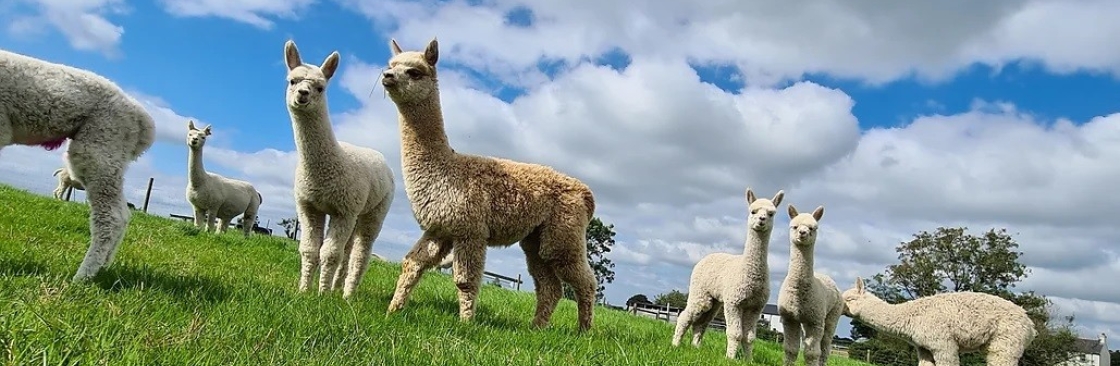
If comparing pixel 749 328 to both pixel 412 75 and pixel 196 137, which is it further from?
pixel 196 137

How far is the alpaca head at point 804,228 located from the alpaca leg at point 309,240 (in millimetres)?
5882

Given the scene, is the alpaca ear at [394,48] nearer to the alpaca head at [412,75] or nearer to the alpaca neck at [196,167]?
the alpaca head at [412,75]

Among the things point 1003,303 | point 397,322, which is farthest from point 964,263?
point 397,322

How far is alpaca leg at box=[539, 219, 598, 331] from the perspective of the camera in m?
5.85

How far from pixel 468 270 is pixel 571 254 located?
0.98 meters

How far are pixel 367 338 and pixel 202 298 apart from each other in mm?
1257

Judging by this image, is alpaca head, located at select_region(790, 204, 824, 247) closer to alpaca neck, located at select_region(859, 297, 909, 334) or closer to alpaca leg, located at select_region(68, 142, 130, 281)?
alpaca neck, located at select_region(859, 297, 909, 334)

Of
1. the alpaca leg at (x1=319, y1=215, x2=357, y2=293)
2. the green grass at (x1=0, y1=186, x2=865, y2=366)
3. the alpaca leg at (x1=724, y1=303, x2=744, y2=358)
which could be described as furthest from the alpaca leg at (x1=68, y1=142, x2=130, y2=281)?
the alpaca leg at (x1=724, y1=303, x2=744, y2=358)

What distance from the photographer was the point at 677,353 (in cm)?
589

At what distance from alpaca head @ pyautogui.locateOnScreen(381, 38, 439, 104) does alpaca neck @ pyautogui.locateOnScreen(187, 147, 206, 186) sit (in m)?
10.4

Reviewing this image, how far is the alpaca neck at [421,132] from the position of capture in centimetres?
562

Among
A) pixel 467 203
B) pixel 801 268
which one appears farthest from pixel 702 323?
pixel 467 203

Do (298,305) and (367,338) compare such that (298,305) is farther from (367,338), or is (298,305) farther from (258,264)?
(258,264)

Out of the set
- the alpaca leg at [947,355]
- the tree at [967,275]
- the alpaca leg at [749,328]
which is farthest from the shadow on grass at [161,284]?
the tree at [967,275]
